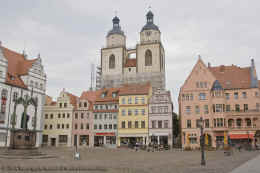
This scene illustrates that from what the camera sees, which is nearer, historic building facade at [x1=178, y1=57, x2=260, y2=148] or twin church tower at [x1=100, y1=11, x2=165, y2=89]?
historic building facade at [x1=178, y1=57, x2=260, y2=148]

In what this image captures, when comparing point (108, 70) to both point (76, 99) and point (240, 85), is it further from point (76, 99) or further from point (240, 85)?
point (240, 85)

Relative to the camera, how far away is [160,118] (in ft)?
197

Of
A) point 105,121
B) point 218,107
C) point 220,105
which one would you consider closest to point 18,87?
point 105,121

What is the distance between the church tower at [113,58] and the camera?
326 ft

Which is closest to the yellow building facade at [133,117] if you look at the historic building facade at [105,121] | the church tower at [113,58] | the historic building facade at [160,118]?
the historic building facade at [160,118]

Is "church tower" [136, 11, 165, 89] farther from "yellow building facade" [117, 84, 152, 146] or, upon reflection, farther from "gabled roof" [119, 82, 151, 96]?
"yellow building facade" [117, 84, 152, 146]

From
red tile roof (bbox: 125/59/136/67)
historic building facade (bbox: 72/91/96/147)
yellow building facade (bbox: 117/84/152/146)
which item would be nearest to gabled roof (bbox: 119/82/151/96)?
yellow building facade (bbox: 117/84/152/146)

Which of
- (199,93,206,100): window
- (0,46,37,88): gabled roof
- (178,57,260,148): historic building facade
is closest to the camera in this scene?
(0,46,37,88): gabled roof

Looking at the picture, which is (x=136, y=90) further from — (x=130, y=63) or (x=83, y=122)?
(x=130, y=63)

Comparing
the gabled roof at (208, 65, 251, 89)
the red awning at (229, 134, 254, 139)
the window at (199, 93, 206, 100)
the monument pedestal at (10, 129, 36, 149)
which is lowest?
the red awning at (229, 134, 254, 139)

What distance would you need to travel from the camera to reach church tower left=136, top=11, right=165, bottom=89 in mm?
96125

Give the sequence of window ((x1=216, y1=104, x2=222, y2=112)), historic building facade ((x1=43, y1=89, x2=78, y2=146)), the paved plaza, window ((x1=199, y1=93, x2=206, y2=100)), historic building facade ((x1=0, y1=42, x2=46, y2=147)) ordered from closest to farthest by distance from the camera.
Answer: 1. the paved plaza
2. historic building facade ((x1=0, y1=42, x2=46, y2=147))
3. window ((x1=216, y1=104, x2=222, y2=112))
4. window ((x1=199, y1=93, x2=206, y2=100))
5. historic building facade ((x1=43, y1=89, x2=78, y2=146))

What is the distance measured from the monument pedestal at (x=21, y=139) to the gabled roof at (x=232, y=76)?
4184 cm

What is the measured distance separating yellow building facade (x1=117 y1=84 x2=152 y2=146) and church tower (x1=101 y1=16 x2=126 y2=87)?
3507cm
